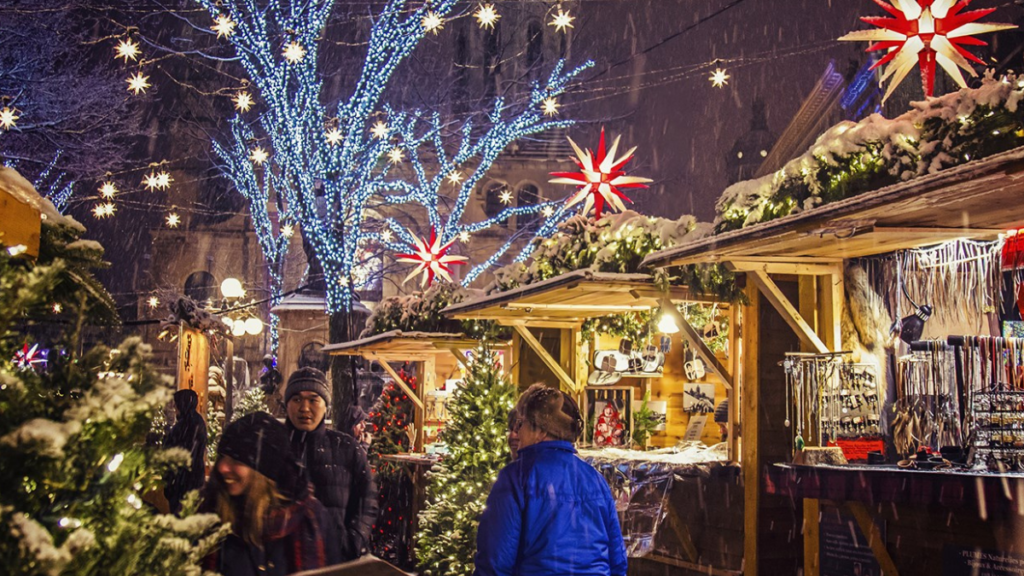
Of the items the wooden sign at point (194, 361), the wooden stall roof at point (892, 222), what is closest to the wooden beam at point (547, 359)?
the wooden stall roof at point (892, 222)

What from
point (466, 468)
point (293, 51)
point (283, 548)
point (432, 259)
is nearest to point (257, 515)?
point (283, 548)

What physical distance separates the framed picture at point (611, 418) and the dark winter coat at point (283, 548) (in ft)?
22.8

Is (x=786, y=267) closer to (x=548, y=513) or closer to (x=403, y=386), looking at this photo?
Result: (x=548, y=513)

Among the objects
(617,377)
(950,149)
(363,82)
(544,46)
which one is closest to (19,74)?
(363,82)

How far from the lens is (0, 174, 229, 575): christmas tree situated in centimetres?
175

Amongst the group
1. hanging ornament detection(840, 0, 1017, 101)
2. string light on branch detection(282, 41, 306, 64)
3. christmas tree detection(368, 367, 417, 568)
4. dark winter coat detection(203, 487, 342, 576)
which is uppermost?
string light on branch detection(282, 41, 306, 64)

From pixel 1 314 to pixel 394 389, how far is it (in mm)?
15327

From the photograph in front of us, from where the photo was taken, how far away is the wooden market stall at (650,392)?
331 inches

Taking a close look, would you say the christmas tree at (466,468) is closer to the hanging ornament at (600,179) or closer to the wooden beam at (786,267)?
the hanging ornament at (600,179)

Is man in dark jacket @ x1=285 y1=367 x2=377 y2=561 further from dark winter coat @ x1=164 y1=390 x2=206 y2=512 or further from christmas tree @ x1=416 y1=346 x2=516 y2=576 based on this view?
christmas tree @ x1=416 y1=346 x2=516 y2=576

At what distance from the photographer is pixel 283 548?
4.42 metres

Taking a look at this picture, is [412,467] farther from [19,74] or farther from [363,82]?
[19,74]

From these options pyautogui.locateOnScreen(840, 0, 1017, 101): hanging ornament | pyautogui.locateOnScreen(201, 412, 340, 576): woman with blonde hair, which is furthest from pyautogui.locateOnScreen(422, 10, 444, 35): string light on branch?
pyautogui.locateOnScreen(201, 412, 340, 576): woman with blonde hair

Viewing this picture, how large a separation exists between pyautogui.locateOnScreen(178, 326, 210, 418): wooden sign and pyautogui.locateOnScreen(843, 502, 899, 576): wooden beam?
33.8 ft
